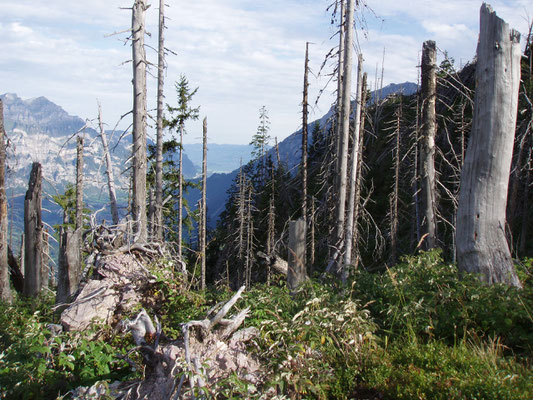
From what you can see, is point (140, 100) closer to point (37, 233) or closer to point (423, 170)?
point (37, 233)

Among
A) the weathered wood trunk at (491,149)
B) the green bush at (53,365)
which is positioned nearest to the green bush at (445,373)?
the weathered wood trunk at (491,149)

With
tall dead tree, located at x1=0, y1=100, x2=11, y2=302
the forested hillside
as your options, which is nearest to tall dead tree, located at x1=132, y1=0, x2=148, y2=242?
the forested hillside

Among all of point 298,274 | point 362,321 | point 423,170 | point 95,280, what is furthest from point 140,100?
point 362,321

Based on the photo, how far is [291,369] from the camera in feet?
13.5

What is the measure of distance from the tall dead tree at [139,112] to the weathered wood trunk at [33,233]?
4.25m

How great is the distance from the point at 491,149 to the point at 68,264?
827 cm

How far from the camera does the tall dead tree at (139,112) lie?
32.6ft

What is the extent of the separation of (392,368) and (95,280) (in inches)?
181

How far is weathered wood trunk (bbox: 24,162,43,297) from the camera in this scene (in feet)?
41.0

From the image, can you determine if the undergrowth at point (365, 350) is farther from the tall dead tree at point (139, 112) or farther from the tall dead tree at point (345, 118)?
the tall dead tree at point (345, 118)

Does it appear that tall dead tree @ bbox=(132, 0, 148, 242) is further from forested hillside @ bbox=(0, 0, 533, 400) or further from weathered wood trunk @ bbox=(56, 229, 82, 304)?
forested hillside @ bbox=(0, 0, 533, 400)

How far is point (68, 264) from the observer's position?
847cm

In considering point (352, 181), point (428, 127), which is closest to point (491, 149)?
point (428, 127)

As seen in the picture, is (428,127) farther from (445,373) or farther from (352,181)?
(445,373)
